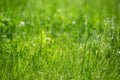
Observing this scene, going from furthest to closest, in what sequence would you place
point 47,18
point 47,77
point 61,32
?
point 47,18, point 61,32, point 47,77

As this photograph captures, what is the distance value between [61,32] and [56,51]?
130 centimetres

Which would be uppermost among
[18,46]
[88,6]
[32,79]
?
[88,6]

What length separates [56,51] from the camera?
4492 millimetres

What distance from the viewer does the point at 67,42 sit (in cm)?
475

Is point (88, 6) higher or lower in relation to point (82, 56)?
higher

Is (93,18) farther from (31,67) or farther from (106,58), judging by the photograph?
(31,67)

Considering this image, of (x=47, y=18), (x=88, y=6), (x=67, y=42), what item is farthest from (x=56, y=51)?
(x=88, y=6)

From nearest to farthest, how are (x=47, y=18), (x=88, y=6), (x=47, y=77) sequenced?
(x=47, y=77), (x=47, y=18), (x=88, y=6)

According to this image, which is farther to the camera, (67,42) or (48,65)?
(67,42)

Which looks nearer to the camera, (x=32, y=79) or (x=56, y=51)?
(x=32, y=79)

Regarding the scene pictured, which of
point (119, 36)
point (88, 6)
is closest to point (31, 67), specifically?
point (119, 36)

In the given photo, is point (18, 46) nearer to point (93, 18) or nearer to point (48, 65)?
point (48, 65)

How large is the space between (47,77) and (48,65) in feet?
0.65

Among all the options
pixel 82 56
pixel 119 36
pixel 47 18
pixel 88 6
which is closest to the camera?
pixel 82 56
